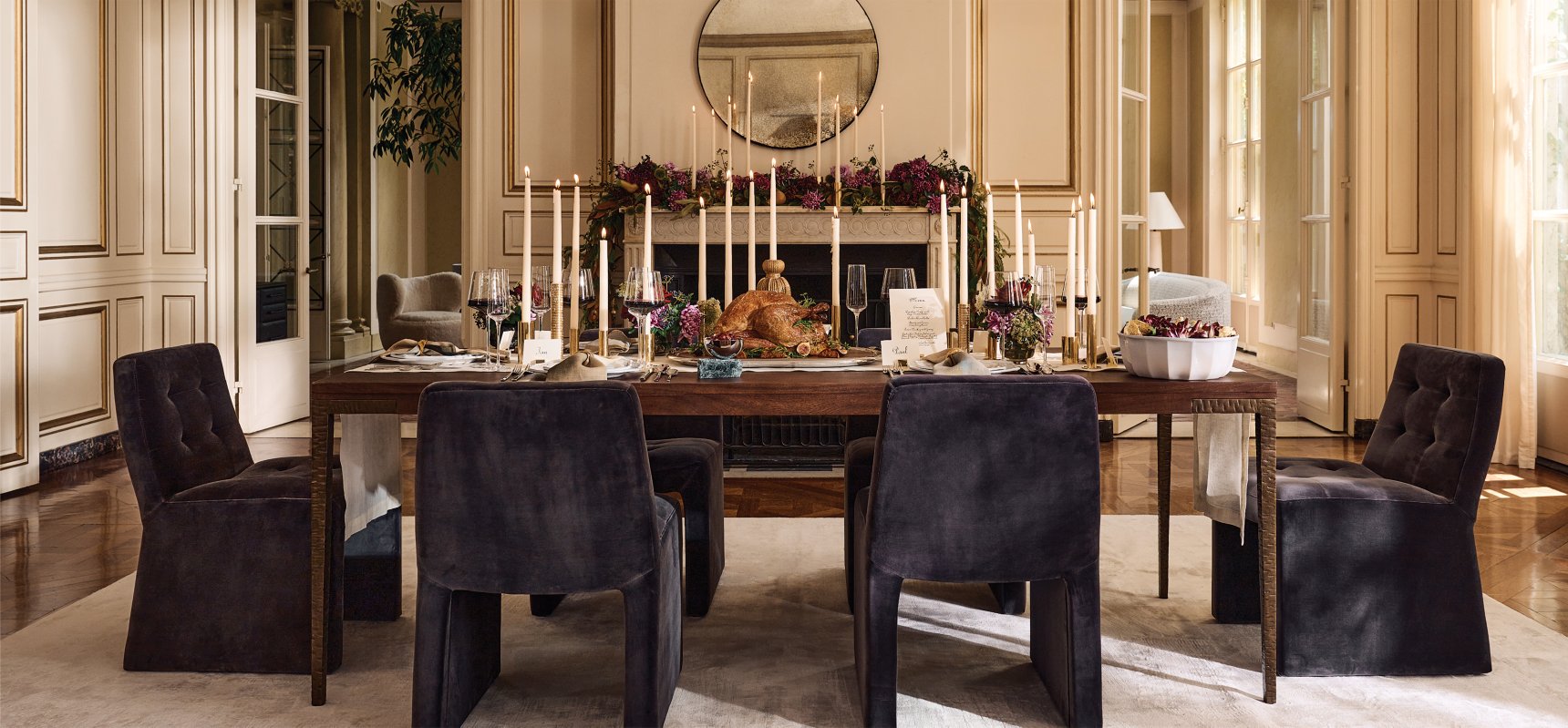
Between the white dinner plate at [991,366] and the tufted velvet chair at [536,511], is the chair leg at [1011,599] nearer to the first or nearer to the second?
the white dinner plate at [991,366]

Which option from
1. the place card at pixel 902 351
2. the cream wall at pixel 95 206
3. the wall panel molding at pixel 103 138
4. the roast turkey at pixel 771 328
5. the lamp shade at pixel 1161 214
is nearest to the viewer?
the place card at pixel 902 351

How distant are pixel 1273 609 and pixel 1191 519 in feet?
5.86

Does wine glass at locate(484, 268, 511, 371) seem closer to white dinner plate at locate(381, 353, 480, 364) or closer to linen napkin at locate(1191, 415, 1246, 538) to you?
white dinner plate at locate(381, 353, 480, 364)

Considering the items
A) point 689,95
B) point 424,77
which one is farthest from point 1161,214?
point 424,77

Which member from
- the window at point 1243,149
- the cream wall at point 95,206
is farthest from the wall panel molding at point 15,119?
the window at point 1243,149

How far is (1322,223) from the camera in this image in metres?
6.45

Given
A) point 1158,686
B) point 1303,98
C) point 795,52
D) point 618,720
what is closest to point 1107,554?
point 1158,686

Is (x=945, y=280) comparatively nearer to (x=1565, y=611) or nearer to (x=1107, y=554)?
(x=1107, y=554)

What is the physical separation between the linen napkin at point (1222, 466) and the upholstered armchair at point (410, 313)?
245 inches

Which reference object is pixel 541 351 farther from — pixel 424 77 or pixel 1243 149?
pixel 1243 149

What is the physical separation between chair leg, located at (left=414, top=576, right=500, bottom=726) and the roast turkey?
870 millimetres

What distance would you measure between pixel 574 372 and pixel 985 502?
2.82 feet

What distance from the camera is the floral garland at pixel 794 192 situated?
5.95m

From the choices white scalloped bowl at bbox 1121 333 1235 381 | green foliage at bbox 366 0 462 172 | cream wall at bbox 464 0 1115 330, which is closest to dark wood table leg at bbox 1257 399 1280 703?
white scalloped bowl at bbox 1121 333 1235 381
